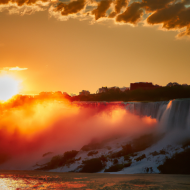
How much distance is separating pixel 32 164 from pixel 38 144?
14.7 m

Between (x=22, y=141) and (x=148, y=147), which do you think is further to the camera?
(x=22, y=141)

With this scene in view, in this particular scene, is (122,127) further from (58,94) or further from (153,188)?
(58,94)

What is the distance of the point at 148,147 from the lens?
4794 cm

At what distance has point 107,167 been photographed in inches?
1651

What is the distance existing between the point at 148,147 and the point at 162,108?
35.9 feet

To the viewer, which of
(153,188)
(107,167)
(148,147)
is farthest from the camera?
(148,147)

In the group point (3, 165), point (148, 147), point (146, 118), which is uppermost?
point (146, 118)

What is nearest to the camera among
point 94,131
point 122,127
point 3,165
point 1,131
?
point 3,165

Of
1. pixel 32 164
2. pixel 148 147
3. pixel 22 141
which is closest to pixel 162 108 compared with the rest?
pixel 148 147

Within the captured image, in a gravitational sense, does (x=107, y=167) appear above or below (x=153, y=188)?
below

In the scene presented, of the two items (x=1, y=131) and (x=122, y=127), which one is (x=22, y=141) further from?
(x=122, y=127)

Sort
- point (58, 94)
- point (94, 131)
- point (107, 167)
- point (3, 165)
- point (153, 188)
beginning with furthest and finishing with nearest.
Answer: point (58, 94) < point (94, 131) < point (3, 165) < point (107, 167) < point (153, 188)

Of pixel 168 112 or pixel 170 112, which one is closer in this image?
pixel 170 112

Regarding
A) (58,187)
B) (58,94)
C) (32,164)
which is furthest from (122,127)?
(58,94)
